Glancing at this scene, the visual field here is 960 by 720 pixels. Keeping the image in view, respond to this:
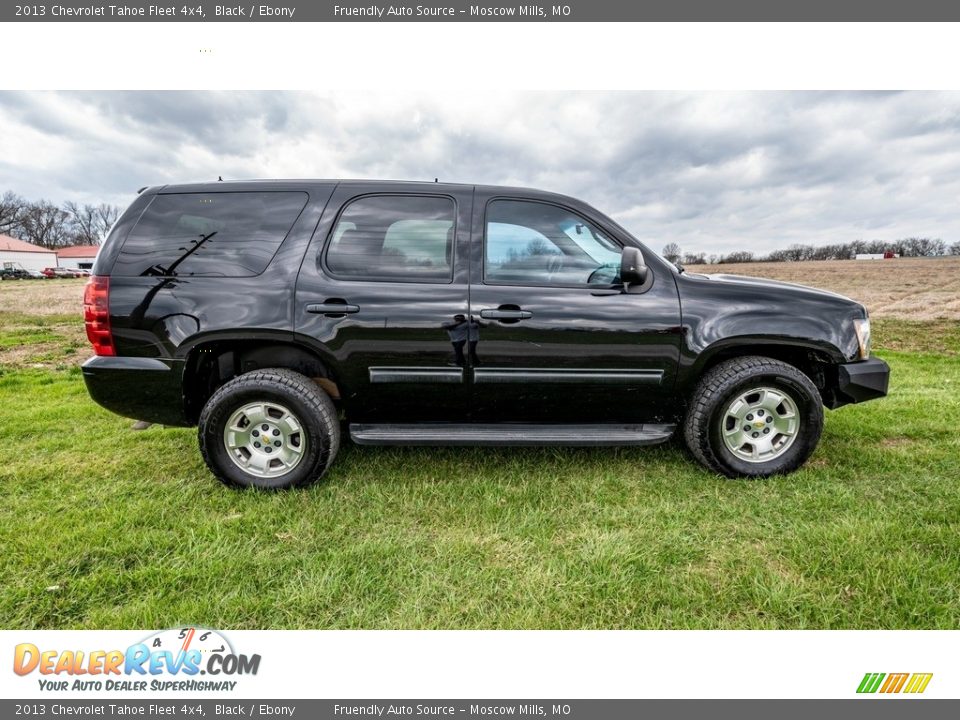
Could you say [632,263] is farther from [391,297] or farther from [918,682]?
[918,682]

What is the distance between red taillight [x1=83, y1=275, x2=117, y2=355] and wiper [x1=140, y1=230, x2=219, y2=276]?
0.78ft

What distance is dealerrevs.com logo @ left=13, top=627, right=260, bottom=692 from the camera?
1.72 m

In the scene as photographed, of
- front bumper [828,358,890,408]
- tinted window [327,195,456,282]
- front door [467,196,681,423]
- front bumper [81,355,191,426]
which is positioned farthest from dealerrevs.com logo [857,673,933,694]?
front bumper [81,355,191,426]

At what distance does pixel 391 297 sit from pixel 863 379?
9.82 feet

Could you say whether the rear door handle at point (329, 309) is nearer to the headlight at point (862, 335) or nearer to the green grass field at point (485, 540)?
the green grass field at point (485, 540)

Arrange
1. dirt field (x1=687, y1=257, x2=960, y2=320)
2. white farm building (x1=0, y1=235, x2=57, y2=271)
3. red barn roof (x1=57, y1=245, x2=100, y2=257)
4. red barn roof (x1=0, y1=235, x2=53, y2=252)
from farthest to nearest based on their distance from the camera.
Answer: red barn roof (x1=57, y1=245, x2=100, y2=257), red barn roof (x1=0, y1=235, x2=53, y2=252), white farm building (x1=0, y1=235, x2=57, y2=271), dirt field (x1=687, y1=257, x2=960, y2=320)

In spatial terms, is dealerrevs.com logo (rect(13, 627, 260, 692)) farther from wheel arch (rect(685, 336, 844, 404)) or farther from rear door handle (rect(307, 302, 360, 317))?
wheel arch (rect(685, 336, 844, 404))

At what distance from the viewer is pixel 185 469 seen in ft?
10.2

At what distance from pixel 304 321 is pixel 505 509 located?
1.58 metres

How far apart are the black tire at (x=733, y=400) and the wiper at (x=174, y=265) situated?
3.18 metres

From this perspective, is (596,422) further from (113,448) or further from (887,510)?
(113,448)

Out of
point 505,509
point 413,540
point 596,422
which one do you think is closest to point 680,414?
point 596,422

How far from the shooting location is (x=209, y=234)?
2.80 metres

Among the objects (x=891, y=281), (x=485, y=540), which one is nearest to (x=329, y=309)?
(x=485, y=540)
